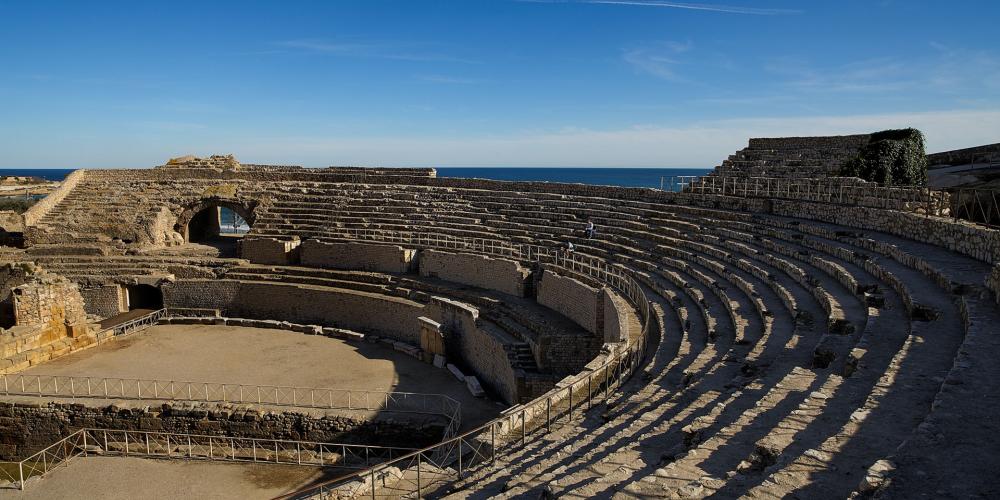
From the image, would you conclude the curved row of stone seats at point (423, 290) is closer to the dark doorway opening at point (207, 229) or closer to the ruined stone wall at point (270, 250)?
the ruined stone wall at point (270, 250)

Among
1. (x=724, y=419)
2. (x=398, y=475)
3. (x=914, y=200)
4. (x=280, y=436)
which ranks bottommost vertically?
(x=280, y=436)

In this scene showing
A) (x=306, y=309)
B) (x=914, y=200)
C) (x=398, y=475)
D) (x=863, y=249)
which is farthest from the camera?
(x=306, y=309)

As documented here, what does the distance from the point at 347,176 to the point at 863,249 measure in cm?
2372

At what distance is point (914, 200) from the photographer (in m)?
15.7

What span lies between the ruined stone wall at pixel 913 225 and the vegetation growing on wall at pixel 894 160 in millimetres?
3899

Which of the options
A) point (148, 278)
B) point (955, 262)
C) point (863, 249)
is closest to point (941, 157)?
point (863, 249)

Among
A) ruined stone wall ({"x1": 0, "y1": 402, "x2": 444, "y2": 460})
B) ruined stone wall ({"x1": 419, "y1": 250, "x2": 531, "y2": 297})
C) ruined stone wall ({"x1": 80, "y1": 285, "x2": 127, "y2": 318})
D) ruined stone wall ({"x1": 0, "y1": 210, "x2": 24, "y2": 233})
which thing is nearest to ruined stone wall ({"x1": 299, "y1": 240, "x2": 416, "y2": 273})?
ruined stone wall ({"x1": 419, "y1": 250, "x2": 531, "y2": 297})

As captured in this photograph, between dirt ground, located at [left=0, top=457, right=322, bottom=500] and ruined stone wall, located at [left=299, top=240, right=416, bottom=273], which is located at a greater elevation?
ruined stone wall, located at [left=299, top=240, right=416, bottom=273]

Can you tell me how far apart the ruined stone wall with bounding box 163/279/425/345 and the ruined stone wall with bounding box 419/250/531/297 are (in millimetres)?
2166

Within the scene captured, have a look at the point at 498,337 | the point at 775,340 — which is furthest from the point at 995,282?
the point at 498,337

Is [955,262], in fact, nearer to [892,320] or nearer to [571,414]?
[892,320]

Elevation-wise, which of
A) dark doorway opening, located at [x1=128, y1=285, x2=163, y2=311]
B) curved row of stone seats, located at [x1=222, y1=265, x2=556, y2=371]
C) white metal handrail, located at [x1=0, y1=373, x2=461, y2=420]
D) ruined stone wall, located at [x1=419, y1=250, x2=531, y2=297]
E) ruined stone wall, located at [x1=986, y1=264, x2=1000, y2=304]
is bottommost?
white metal handrail, located at [x1=0, y1=373, x2=461, y2=420]

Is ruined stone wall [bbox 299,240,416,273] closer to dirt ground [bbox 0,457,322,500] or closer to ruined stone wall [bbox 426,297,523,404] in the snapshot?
ruined stone wall [bbox 426,297,523,404]

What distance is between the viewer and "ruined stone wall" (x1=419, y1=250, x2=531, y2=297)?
67.1 feet
